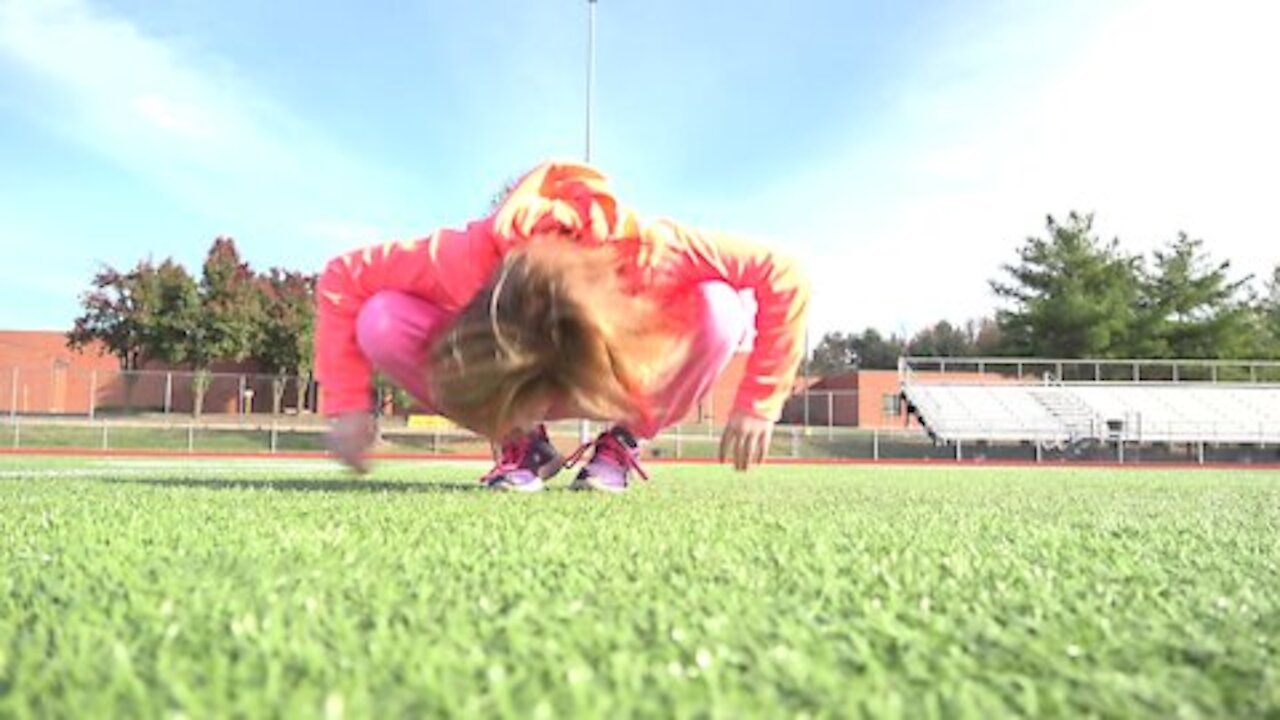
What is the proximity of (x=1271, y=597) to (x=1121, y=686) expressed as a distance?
0.74 m

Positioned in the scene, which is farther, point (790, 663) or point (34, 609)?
point (34, 609)

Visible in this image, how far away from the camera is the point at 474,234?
307 centimetres

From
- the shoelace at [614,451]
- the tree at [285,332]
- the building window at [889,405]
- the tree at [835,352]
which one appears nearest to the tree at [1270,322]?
the building window at [889,405]

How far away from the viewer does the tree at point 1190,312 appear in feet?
125

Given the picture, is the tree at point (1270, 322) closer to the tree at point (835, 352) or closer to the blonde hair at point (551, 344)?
the tree at point (835, 352)

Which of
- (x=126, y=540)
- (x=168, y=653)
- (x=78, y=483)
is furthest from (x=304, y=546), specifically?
(x=78, y=483)

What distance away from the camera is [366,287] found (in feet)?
11.1

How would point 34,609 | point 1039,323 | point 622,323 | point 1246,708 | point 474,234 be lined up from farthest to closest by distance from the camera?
point 1039,323
point 474,234
point 622,323
point 34,609
point 1246,708

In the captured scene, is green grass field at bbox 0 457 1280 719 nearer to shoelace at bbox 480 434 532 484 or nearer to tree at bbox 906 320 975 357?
shoelace at bbox 480 434 532 484

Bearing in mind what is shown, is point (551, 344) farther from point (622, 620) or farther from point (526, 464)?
point (526, 464)

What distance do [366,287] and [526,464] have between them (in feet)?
4.06

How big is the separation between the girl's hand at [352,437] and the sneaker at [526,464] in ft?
2.49

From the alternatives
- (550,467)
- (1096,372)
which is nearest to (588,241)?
(550,467)

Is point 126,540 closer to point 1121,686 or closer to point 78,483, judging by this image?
point 1121,686
